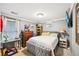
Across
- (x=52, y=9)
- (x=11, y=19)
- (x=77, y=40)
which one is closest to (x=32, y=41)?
(x=11, y=19)

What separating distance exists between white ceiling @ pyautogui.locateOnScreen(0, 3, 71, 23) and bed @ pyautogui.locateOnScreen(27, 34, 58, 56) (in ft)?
1.03

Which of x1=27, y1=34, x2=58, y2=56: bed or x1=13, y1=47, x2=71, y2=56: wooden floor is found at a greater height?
x1=27, y1=34, x2=58, y2=56: bed

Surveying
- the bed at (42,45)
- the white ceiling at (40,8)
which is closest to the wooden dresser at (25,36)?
the bed at (42,45)

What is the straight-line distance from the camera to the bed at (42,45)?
1.35 metres

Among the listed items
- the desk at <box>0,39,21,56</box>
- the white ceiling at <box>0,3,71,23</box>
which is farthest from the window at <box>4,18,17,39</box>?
the white ceiling at <box>0,3,71,23</box>

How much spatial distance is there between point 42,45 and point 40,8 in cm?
61

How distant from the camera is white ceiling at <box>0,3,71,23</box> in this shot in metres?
1.40

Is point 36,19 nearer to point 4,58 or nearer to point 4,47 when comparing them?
point 4,47

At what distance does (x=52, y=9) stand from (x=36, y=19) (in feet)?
1.04

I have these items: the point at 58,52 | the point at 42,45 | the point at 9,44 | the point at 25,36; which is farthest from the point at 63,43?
the point at 9,44

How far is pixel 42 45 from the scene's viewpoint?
1379mm

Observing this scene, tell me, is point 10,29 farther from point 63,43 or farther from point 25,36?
point 63,43

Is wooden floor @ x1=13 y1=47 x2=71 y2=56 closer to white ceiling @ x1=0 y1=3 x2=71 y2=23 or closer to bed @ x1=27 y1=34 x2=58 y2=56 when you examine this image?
bed @ x1=27 y1=34 x2=58 y2=56

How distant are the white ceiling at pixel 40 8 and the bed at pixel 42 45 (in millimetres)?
314
